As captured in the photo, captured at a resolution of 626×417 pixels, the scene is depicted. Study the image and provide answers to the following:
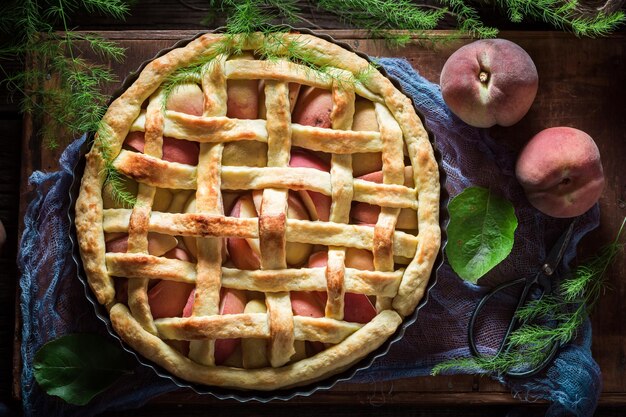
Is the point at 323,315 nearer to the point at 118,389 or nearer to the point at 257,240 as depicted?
the point at 257,240

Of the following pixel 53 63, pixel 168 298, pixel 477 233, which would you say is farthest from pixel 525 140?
pixel 53 63

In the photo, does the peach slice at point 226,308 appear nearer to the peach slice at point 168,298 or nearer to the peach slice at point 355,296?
the peach slice at point 168,298

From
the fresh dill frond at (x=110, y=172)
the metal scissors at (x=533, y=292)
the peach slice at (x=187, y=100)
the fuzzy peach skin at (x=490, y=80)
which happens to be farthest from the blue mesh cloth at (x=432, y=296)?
the peach slice at (x=187, y=100)

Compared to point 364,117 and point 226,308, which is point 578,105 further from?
point 226,308

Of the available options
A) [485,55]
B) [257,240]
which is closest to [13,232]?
[257,240]

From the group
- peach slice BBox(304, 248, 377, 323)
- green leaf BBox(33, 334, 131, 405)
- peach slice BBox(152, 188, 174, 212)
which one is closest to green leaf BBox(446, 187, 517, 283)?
peach slice BBox(304, 248, 377, 323)

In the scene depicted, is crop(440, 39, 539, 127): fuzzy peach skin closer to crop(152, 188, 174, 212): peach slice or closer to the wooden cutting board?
the wooden cutting board
